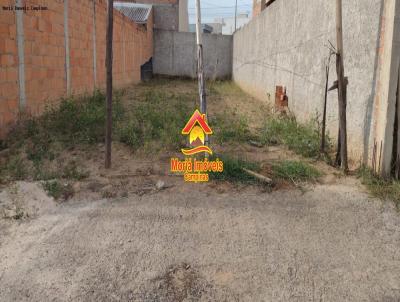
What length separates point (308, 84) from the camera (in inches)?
199

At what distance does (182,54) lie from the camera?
50.2ft

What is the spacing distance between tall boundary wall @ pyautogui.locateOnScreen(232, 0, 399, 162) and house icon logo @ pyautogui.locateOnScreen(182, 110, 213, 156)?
142cm

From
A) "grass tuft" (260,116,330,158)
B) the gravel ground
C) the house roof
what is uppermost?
the house roof

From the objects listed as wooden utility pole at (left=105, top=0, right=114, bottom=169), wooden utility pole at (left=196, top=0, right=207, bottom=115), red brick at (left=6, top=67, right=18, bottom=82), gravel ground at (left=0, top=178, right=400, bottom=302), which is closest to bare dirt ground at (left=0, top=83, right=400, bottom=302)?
gravel ground at (left=0, top=178, right=400, bottom=302)

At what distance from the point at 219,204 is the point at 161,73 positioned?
43.3ft

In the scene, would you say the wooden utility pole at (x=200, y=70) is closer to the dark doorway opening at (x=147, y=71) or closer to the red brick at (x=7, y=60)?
the red brick at (x=7, y=60)

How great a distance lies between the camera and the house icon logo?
351 centimetres

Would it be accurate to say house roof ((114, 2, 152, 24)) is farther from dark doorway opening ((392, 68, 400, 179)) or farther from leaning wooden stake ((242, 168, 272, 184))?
dark doorway opening ((392, 68, 400, 179))

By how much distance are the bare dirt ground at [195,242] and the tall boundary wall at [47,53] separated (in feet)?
5.09

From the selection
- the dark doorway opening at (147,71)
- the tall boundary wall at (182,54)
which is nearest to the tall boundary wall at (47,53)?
the dark doorway opening at (147,71)

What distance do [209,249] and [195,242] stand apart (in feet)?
0.39

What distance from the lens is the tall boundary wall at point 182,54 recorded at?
50.1 ft

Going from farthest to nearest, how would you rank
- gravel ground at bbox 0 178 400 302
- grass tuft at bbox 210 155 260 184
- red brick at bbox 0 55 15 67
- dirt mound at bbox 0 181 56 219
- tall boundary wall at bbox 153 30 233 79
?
1. tall boundary wall at bbox 153 30 233 79
2. red brick at bbox 0 55 15 67
3. grass tuft at bbox 210 155 260 184
4. dirt mound at bbox 0 181 56 219
5. gravel ground at bbox 0 178 400 302

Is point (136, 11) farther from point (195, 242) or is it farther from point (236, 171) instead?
point (195, 242)
